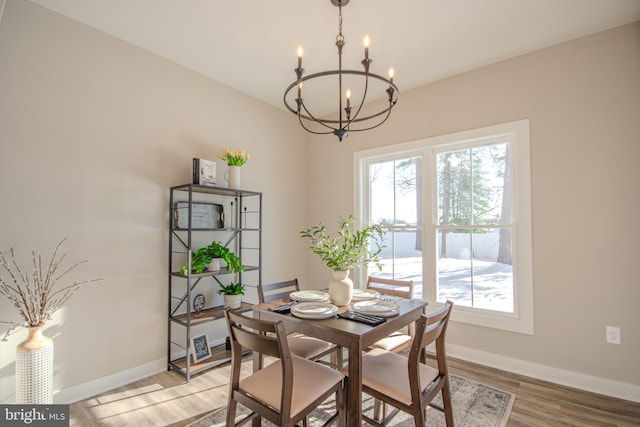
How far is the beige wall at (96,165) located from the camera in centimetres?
214

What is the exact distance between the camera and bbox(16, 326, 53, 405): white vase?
1.85 meters

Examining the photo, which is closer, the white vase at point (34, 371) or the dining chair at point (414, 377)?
the dining chair at point (414, 377)

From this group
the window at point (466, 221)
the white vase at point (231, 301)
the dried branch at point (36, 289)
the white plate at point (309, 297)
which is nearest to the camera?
the dried branch at point (36, 289)

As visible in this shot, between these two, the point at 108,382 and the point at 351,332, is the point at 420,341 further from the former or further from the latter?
the point at 108,382

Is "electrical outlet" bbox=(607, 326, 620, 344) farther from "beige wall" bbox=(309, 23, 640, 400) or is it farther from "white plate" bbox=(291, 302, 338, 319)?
"white plate" bbox=(291, 302, 338, 319)

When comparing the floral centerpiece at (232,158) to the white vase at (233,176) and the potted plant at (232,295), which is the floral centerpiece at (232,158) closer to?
the white vase at (233,176)


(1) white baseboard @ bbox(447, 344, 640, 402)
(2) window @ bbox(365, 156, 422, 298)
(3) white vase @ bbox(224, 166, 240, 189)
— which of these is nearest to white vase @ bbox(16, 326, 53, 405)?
(3) white vase @ bbox(224, 166, 240, 189)

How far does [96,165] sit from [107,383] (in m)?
1.74

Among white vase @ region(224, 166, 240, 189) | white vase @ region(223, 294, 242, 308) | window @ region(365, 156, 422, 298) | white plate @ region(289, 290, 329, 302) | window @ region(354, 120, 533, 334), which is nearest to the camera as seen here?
white plate @ region(289, 290, 329, 302)

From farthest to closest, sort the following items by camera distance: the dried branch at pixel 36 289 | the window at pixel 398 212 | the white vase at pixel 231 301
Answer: the window at pixel 398 212 → the white vase at pixel 231 301 → the dried branch at pixel 36 289

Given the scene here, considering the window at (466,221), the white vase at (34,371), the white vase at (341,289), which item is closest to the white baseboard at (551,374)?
the window at (466,221)

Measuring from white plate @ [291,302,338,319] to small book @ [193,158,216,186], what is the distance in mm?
1532

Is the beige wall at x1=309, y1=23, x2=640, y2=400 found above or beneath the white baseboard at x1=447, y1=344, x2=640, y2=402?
A: above

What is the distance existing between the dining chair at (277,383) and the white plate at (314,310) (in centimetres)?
27
